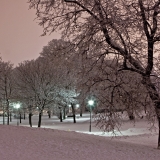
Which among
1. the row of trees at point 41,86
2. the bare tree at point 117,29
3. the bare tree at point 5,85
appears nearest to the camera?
the bare tree at point 117,29

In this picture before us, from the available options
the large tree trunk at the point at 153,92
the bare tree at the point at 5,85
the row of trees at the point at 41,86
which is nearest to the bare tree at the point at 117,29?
the large tree trunk at the point at 153,92

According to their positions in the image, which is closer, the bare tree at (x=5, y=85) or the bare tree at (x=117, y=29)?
the bare tree at (x=117, y=29)

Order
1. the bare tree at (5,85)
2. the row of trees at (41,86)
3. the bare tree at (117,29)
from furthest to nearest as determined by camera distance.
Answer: the bare tree at (5,85) < the row of trees at (41,86) < the bare tree at (117,29)

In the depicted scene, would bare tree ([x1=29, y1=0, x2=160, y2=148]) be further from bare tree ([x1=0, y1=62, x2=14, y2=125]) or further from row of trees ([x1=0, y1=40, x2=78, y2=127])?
bare tree ([x1=0, y1=62, x2=14, y2=125])

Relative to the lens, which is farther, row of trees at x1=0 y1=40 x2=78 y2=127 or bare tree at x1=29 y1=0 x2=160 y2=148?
row of trees at x1=0 y1=40 x2=78 y2=127

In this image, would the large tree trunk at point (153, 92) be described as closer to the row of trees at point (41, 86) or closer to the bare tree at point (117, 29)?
the bare tree at point (117, 29)

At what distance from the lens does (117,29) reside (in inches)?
321

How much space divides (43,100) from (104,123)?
19015 mm

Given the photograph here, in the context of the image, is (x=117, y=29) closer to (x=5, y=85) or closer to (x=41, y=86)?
(x=41, y=86)

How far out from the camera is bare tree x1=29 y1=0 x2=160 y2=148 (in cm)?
781

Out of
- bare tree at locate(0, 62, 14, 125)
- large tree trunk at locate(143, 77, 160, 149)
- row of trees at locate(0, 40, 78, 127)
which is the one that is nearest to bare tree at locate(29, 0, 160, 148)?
large tree trunk at locate(143, 77, 160, 149)

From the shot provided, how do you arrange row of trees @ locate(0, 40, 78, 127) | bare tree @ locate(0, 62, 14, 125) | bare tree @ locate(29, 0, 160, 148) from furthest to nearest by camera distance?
bare tree @ locate(0, 62, 14, 125)
row of trees @ locate(0, 40, 78, 127)
bare tree @ locate(29, 0, 160, 148)

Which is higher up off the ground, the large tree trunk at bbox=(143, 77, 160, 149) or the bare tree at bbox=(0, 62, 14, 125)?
the bare tree at bbox=(0, 62, 14, 125)

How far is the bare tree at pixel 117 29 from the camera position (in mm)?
7812
